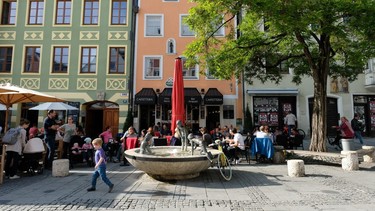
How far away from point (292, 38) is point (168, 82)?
943 centimetres

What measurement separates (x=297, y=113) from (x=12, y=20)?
20.7 m

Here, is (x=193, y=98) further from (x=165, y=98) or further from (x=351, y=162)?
(x=351, y=162)

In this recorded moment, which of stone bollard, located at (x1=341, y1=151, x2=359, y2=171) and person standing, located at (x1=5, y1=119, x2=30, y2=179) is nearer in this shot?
person standing, located at (x1=5, y1=119, x2=30, y2=179)

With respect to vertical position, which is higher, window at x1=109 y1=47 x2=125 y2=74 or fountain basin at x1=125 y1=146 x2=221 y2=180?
window at x1=109 y1=47 x2=125 y2=74

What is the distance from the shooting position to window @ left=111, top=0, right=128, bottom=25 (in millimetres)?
18922

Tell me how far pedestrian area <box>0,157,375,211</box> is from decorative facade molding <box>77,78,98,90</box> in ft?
36.3

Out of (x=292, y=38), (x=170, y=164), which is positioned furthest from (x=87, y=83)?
(x=170, y=164)

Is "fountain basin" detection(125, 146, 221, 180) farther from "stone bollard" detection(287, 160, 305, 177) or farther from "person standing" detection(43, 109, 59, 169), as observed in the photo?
"person standing" detection(43, 109, 59, 169)

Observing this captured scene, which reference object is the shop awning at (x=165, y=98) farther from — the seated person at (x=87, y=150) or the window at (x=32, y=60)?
the window at (x=32, y=60)

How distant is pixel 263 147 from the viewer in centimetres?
972

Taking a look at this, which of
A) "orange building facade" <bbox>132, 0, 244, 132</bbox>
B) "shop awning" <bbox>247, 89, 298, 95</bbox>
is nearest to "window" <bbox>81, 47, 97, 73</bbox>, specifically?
"orange building facade" <bbox>132, 0, 244, 132</bbox>

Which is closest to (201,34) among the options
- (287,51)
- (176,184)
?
(287,51)

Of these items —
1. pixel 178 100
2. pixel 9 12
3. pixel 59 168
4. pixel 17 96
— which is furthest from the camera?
pixel 9 12

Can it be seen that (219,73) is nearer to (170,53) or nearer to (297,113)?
(170,53)
